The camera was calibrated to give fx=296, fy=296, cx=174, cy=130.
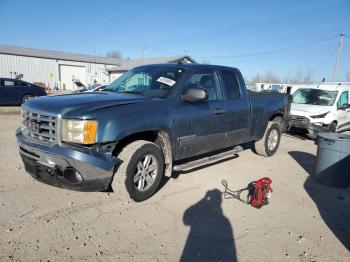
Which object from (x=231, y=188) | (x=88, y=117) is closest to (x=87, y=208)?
(x=88, y=117)

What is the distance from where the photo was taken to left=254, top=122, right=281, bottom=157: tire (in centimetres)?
685

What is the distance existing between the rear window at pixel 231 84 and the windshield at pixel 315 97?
557 centimetres

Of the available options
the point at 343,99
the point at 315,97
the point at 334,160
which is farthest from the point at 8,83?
the point at 334,160

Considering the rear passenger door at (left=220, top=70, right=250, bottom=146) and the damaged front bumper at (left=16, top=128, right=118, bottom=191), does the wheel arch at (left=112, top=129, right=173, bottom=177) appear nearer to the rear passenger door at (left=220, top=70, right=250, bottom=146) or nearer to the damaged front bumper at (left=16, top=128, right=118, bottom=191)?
the damaged front bumper at (left=16, top=128, right=118, bottom=191)

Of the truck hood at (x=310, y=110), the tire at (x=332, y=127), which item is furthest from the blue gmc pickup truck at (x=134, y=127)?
the tire at (x=332, y=127)

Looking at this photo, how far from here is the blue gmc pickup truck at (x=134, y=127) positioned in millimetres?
3518

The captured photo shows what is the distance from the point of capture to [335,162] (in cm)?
519

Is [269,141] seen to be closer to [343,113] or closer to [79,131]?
[343,113]

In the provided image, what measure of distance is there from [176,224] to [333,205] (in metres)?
2.52

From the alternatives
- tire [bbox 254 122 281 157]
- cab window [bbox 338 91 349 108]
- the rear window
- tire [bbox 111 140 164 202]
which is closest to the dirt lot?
tire [bbox 111 140 164 202]

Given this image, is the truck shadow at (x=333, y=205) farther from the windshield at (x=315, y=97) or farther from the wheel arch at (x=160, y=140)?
the windshield at (x=315, y=97)

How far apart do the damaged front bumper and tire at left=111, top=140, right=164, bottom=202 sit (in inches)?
6.1

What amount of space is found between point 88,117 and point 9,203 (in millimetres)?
1716

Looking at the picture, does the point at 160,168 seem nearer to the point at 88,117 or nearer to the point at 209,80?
the point at 88,117
